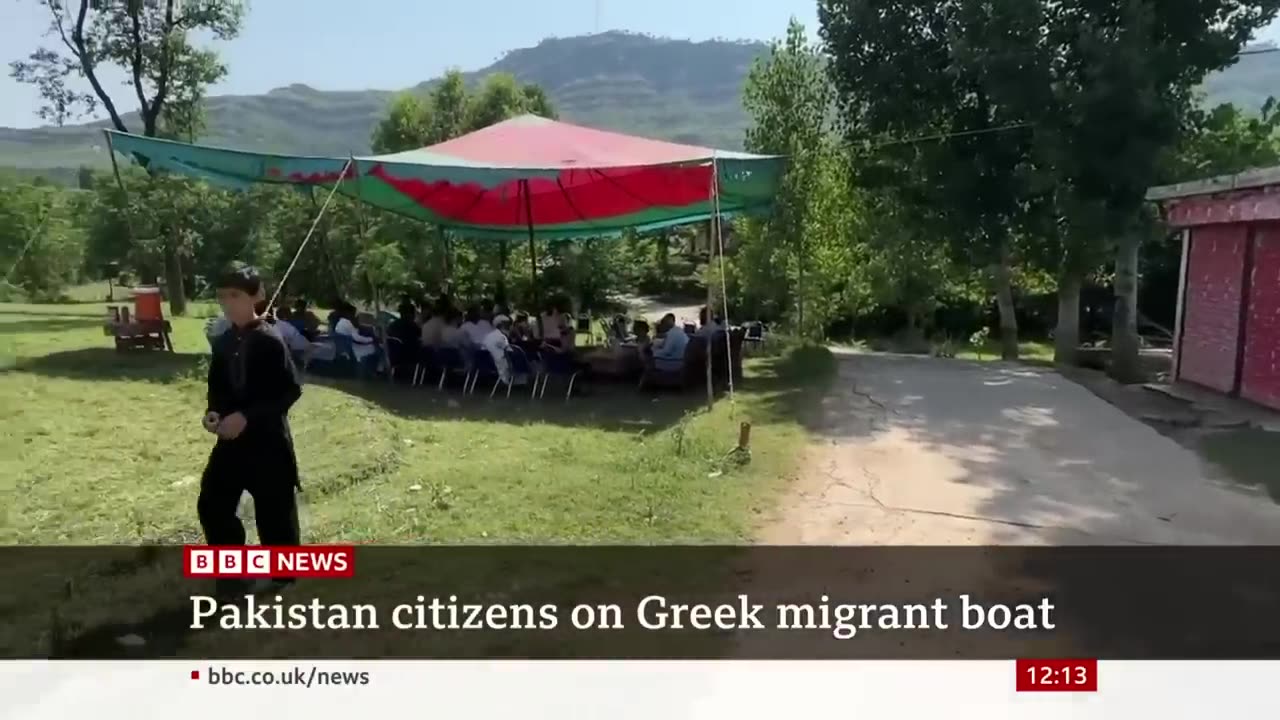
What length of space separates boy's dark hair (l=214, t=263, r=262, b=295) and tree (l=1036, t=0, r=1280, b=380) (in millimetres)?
8314

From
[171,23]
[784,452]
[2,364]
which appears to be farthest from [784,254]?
[171,23]

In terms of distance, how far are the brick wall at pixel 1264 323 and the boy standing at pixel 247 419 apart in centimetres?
692

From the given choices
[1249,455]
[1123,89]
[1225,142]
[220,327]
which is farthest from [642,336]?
[1225,142]

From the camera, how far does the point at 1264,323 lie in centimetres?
734

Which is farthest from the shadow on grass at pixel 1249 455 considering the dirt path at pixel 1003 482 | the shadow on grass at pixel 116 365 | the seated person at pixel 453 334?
the shadow on grass at pixel 116 365

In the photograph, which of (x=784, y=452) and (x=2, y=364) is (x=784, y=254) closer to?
(x=784, y=452)

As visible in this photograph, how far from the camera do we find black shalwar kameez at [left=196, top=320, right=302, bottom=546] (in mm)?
3242

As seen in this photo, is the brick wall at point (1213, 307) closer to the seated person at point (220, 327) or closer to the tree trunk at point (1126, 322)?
the tree trunk at point (1126, 322)

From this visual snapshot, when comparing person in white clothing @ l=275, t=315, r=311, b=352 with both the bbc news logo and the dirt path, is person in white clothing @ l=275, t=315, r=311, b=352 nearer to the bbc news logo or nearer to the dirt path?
the dirt path

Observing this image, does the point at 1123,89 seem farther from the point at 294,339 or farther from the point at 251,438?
the point at 251,438

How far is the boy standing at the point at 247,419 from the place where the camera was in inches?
127

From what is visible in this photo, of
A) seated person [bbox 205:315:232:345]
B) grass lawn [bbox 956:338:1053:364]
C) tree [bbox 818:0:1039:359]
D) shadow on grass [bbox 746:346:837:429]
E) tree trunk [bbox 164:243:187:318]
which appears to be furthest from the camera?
tree trunk [bbox 164:243:187:318]

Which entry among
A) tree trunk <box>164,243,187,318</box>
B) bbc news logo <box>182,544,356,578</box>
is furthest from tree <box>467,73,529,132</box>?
bbc news logo <box>182,544,356,578</box>
